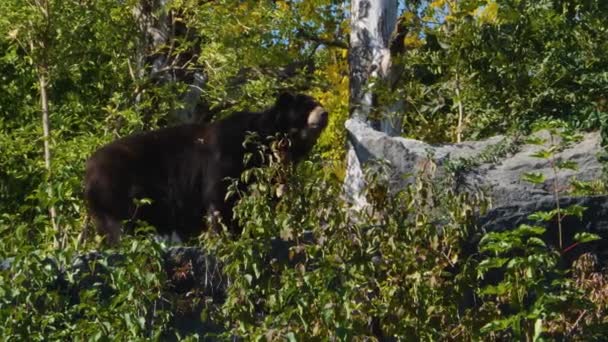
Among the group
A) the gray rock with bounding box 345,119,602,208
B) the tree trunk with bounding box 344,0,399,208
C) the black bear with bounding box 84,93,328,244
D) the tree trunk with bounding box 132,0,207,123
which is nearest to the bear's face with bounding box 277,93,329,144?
the black bear with bounding box 84,93,328,244

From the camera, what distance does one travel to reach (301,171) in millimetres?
8406

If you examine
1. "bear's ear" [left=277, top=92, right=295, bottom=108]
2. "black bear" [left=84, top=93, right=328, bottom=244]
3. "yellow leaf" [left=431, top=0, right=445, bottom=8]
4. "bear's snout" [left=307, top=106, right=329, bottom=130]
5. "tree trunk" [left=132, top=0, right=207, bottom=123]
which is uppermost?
"yellow leaf" [left=431, top=0, right=445, bottom=8]

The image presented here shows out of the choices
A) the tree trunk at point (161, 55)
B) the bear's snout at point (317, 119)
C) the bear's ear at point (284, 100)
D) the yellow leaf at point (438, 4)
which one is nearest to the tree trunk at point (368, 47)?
the bear's snout at point (317, 119)

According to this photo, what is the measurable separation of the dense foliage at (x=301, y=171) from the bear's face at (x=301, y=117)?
0.44 meters

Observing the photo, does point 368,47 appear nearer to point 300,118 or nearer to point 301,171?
point 300,118

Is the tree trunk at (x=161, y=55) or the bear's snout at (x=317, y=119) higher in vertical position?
the tree trunk at (x=161, y=55)

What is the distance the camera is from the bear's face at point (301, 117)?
1165 centimetres

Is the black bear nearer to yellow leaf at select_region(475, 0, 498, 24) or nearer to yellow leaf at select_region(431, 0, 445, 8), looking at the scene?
yellow leaf at select_region(475, 0, 498, 24)

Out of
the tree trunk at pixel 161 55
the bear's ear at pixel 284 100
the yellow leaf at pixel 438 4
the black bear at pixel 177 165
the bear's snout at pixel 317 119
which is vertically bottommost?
the black bear at pixel 177 165

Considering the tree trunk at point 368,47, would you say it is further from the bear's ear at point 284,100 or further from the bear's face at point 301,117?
the bear's ear at point 284,100

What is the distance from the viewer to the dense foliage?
6820 mm

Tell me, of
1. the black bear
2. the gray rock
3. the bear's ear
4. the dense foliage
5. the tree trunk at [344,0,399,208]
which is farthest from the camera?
the tree trunk at [344,0,399,208]

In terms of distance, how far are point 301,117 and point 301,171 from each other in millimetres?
3311

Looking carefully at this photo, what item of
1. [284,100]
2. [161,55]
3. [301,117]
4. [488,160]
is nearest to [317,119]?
[301,117]
